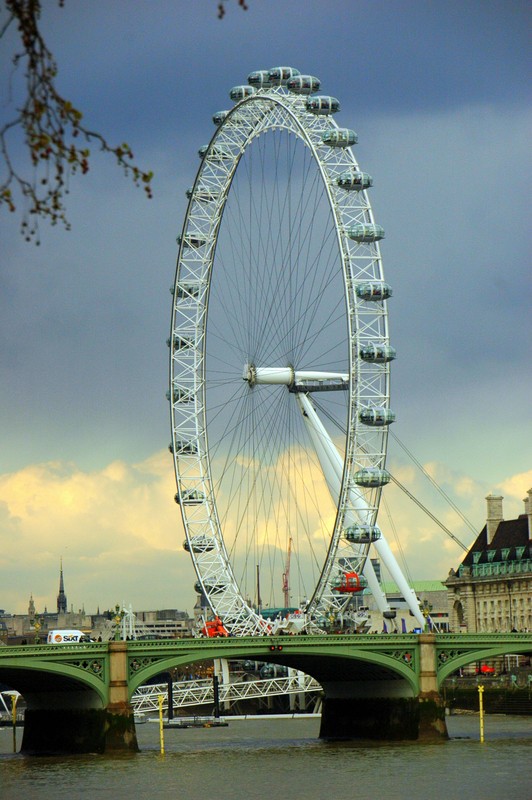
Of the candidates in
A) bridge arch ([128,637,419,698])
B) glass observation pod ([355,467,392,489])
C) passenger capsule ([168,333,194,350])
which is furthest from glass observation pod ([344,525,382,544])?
passenger capsule ([168,333,194,350])

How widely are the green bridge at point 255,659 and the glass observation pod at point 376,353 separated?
662 inches

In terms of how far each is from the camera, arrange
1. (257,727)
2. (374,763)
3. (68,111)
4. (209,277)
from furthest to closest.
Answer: (257,727) → (209,277) → (374,763) → (68,111)

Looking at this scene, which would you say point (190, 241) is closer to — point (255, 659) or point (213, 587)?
point (213, 587)

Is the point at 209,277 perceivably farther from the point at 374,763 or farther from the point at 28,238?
the point at 28,238

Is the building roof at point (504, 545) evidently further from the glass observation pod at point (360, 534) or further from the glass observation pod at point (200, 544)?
the glass observation pod at point (360, 534)

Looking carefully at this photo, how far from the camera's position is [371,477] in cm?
8312

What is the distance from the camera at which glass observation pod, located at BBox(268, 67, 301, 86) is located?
86.1 meters

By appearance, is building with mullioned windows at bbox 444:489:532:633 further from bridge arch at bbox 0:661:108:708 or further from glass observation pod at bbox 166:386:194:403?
bridge arch at bbox 0:661:108:708

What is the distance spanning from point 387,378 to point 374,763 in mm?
29422

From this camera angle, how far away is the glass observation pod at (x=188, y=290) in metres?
95.2

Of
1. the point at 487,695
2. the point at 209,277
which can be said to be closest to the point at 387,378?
the point at 209,277

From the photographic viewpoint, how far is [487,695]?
108 meters

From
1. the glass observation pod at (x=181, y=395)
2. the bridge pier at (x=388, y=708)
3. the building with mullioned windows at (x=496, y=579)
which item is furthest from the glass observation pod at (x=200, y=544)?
the building with mullioned windows at (x=496, y=579)

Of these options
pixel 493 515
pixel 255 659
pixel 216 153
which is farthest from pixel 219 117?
pixel 493 515
